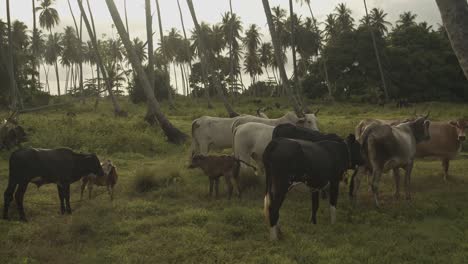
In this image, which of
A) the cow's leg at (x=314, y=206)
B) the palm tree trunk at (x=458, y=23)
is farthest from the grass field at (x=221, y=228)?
the palm tree trunk at (x=458, y=23)

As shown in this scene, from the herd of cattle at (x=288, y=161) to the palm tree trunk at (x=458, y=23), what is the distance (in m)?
2.64

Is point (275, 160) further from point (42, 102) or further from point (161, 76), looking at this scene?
point (161, 76)

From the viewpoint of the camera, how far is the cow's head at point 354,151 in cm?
823

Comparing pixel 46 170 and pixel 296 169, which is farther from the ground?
pixel 46 170

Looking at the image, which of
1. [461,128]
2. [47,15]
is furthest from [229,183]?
[47,15]

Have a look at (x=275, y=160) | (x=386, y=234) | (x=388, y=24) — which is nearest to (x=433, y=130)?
(x=386, y=234)

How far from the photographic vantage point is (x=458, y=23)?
5371 mm

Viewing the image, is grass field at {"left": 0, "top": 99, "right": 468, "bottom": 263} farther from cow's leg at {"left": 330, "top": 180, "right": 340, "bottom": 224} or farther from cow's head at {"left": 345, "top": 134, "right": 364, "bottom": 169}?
cow's head at {"left": 345, "top": 134, "right": 364, "bottom": 169}

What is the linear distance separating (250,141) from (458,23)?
17.8ft

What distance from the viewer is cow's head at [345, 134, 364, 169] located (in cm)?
823

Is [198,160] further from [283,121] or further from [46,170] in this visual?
[283,121]

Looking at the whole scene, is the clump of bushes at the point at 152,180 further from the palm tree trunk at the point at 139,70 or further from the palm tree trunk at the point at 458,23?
the palm tree trunk at the point at 458,23

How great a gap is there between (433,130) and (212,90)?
51.6 m

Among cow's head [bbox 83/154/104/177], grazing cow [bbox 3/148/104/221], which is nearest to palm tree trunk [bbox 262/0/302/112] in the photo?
cow's head [bbox 83/154/104/177]
